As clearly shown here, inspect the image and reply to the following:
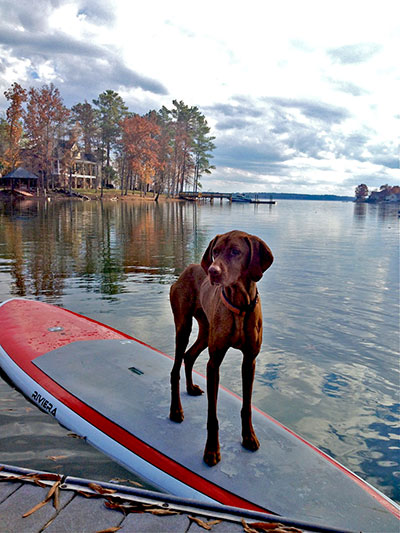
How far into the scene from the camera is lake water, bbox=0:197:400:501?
4.51 metres

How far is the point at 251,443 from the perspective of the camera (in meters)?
3.55

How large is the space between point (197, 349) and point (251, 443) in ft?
3.71

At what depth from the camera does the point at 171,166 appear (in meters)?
93.8

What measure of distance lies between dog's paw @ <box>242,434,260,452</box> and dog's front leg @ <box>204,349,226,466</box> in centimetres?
31

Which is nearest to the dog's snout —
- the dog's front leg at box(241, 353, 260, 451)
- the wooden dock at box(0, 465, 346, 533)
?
the dog's front leg at box(241, 353, 260, 451)

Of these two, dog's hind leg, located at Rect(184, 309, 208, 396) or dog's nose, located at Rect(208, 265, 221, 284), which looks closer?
dog's nose, located at Rect(208, 265, 221, 284)

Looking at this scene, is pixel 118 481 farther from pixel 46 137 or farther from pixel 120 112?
pixel 120 112

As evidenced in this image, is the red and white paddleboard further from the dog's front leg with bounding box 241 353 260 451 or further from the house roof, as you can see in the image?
the house roof

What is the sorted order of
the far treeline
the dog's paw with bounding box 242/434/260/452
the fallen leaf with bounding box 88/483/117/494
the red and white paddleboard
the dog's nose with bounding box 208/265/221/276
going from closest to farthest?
the fallen leaf with bounding box 88/483/117/494 → the dog's nose with bounding box 208/265/221/276 → the red and white paddleboard → the dog's paw with bounding box 242/434/260/452 → the far treeline

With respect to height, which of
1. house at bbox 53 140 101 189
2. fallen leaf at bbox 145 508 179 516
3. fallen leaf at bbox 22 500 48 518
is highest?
house at bbox 53 140 101 189

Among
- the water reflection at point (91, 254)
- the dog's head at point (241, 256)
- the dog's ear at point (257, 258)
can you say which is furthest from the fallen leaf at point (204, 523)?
the water reflection at point (91, 254)

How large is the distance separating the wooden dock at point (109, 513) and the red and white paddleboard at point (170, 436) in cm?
48

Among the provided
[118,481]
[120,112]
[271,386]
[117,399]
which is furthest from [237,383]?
[120,112]

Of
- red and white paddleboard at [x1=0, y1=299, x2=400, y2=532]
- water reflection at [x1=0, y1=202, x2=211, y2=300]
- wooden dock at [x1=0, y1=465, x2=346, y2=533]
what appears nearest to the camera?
wooden dock at [x1=0, y1=465, x2=346, y2=533]
